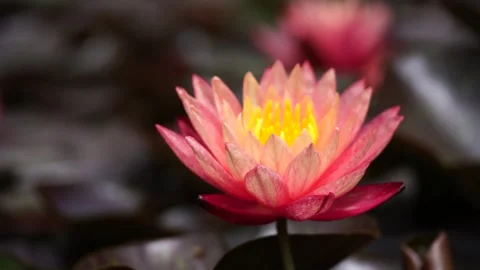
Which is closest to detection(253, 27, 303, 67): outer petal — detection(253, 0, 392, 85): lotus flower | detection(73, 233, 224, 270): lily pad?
detection(253, 0, 392, 85): lotus flower

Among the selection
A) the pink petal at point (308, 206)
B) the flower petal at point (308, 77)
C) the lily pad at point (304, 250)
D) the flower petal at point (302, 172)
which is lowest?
the lily pad at point (304, 250)

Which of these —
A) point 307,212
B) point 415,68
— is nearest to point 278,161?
point 307,212

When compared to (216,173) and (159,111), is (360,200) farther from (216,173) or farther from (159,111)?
(159,111)

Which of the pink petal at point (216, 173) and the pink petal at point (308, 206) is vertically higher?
the pink petal at point (216, 173)

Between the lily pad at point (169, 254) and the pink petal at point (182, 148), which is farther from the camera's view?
the lily pad at point (169, 254)

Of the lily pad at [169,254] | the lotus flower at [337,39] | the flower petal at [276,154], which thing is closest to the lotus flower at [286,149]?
the flower petal at [276,154]

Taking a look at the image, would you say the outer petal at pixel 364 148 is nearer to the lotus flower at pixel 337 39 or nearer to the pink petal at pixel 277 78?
the pink petal at pixel 277 78

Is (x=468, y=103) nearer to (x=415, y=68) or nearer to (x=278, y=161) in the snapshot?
(x=415, y=68)
